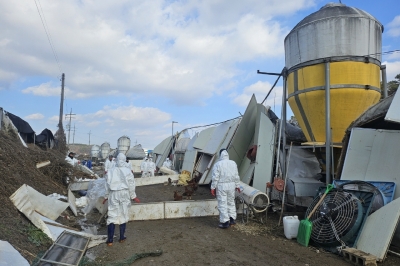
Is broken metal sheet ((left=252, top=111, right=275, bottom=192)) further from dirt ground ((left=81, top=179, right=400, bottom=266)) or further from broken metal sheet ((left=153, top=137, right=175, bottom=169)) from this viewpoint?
broken metal sheet ((left=153, top=137, right=175, bottom=169))

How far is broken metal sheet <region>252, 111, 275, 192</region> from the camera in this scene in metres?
9.38

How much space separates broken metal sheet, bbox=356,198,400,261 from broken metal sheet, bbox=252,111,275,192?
14.2 ft

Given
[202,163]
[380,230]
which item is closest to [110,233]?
[380,230]

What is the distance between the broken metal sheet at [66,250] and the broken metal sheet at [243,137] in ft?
23.8

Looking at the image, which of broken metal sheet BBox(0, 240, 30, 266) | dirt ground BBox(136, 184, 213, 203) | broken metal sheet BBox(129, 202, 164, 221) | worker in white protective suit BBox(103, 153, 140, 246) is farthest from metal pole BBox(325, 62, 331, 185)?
broken metal sheet BBox(0, 240, 30, 266)

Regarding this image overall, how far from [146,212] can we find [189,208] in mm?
1078

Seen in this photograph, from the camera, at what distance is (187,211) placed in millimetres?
7906

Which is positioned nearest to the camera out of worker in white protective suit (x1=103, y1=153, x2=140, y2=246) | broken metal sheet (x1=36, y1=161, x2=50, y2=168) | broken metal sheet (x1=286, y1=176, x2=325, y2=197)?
worker in white protective suit (x1=103, y1=153, x2=140, y2=246)

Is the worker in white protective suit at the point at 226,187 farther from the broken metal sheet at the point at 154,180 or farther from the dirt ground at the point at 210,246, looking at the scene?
the broken metal sheet at the point at 154,180

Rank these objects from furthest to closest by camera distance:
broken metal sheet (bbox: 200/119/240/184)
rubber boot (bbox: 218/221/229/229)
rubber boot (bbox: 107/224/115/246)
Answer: broken metal sheet (bbox: 200/119/240/184) < rubber boot (bbox: 218/221/229/229) < rubber boot (bbox: 107/224/115/246)

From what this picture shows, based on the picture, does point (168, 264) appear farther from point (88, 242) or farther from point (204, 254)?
point (88, 242)

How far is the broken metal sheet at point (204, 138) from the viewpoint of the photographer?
608 inches

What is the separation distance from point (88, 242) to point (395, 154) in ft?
18.6

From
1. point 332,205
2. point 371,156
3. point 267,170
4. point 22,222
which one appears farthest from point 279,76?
point 22,222
